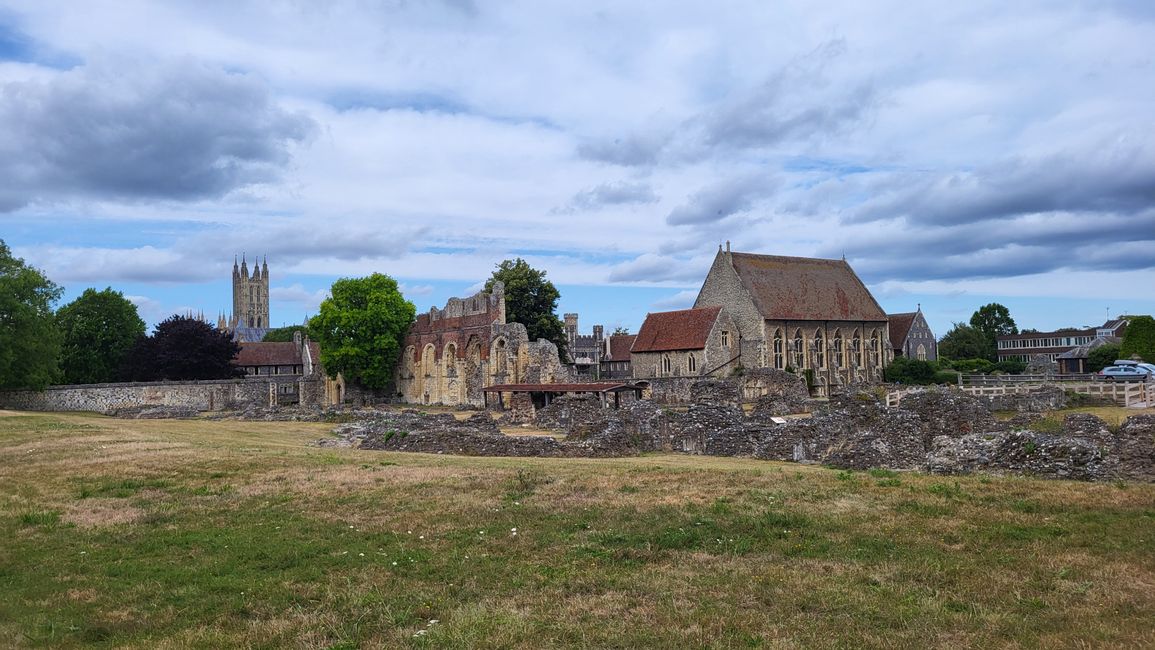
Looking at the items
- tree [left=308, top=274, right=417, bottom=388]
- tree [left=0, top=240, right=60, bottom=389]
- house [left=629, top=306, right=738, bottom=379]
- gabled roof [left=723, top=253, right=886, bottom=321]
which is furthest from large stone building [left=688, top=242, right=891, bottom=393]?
tree [left=0, top=240, right=60, bottom=389]

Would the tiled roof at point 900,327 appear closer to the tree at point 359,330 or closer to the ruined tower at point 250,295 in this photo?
the tree at point 359,330

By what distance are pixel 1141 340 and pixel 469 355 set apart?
5178 cm

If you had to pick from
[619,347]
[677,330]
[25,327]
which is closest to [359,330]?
[25,327]

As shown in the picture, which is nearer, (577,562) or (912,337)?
(577,562)

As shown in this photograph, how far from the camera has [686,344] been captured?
2507 inches

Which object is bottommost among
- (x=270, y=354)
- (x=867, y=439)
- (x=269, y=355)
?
(x=867, y=439)

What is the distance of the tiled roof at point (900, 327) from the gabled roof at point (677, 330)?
73.2 ft

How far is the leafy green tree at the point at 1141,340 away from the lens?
6378 centimetres

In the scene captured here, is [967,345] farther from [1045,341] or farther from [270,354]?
[270,354]

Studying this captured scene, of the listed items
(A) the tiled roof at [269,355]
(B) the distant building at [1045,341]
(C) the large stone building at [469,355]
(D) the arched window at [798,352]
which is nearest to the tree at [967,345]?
(B) the distant building at [1045,341]

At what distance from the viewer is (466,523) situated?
42.7 feet

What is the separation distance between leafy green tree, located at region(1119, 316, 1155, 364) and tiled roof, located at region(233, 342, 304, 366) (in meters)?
78.1

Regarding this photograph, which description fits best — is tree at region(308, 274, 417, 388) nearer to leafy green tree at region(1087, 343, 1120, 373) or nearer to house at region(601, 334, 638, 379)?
house at region(601, 334, 638, 379)

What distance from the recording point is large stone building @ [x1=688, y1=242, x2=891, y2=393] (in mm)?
66625
